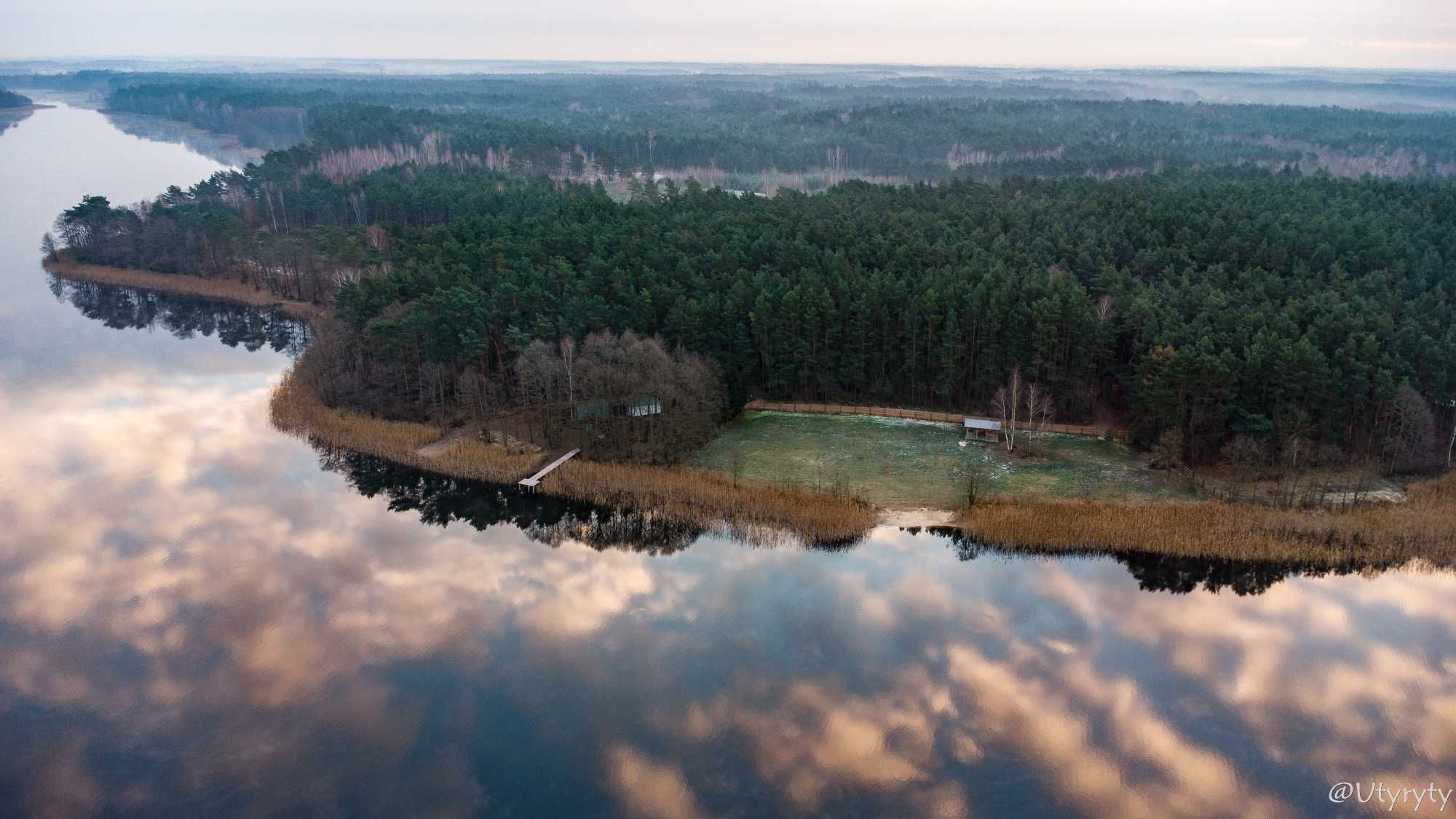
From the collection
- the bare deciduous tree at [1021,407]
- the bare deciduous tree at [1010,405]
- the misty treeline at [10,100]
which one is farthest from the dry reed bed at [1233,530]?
the misty treeline at [10,100]

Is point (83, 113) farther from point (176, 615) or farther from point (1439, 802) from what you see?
point (1439, 802)

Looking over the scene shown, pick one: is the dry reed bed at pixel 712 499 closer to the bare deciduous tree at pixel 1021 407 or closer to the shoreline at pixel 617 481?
the shoreline at pixel 617 481

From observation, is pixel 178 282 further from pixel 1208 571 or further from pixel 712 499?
pixel 1208 571

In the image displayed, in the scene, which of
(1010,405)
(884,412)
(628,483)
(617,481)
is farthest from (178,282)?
(1010,405)

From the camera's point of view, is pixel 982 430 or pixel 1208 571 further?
pixel 982 430

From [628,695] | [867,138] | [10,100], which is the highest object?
[10,100]

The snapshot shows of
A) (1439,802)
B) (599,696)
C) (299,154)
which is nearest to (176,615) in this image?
(599,696)
